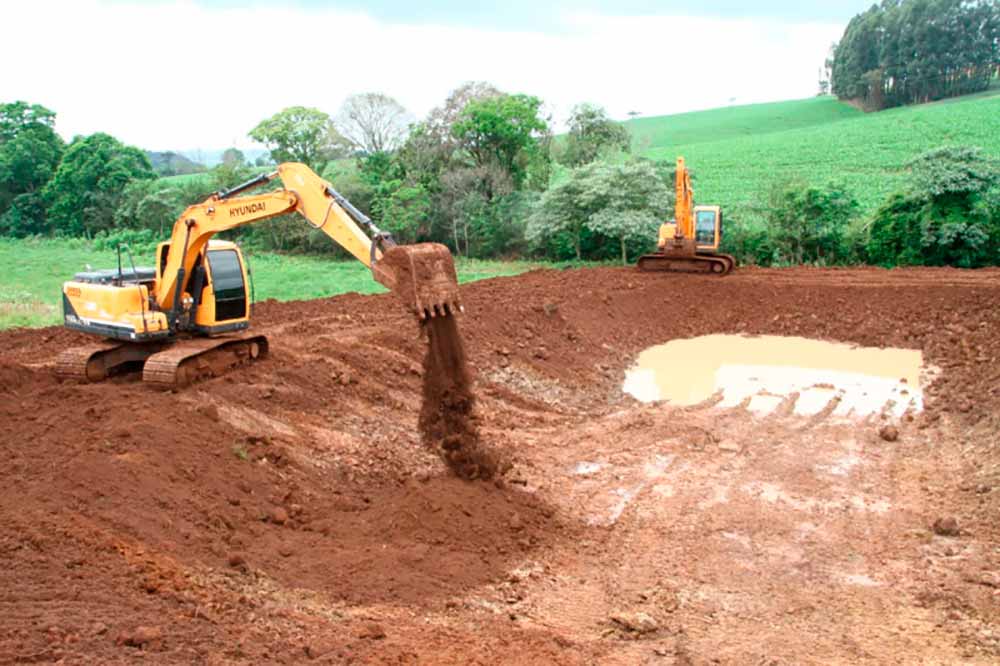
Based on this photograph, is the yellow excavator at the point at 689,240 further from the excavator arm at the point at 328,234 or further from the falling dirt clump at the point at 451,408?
the falling dirt clump at the point at 451,408

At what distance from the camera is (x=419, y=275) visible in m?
9.20

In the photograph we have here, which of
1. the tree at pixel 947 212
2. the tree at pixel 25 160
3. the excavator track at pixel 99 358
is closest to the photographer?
the excavator track at pixel 99 358

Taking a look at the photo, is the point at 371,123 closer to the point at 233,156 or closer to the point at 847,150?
the point at 233,156

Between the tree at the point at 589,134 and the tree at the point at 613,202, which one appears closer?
the tree at the point at 613,202

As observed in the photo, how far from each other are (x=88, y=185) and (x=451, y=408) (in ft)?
145

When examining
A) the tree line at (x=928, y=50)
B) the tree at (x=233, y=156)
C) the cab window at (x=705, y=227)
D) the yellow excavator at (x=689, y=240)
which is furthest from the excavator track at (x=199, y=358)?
the tree line at (x=928, y=50)

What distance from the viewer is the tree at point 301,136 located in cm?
4131

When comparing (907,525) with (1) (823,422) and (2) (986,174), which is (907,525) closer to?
(1) (823,422)

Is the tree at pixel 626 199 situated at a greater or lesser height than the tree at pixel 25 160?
lesser

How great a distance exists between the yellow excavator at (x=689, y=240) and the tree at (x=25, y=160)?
3927cm

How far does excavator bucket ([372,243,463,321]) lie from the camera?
9.18 metres

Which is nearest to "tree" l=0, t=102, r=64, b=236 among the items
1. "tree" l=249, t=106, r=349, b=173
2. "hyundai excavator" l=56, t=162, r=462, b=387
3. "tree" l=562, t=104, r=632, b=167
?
"tree" l=249, t=106, r=349, b=173

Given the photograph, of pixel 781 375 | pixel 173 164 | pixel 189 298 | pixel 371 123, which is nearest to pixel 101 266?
pixel 371 123

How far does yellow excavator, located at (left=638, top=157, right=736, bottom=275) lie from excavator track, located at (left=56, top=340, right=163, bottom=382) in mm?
17444
